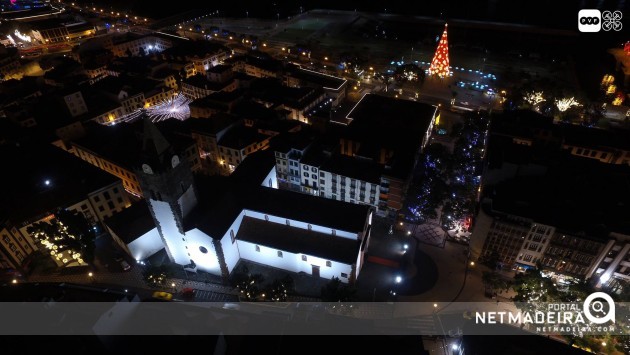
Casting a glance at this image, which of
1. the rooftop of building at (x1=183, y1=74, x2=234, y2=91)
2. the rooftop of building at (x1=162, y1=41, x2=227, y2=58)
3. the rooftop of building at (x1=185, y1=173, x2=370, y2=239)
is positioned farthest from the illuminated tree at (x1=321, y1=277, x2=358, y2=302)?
the rooftop of building at (x1=162, y1=41, x2=227, y2=58)

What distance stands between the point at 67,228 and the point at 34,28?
517 feet

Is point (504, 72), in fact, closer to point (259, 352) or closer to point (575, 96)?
point (575, 96)

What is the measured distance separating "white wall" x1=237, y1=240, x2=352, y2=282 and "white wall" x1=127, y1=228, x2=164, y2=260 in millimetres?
16453

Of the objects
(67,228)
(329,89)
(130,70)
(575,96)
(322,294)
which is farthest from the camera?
(130,70)

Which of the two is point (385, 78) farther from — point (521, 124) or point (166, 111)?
point (166, 111)

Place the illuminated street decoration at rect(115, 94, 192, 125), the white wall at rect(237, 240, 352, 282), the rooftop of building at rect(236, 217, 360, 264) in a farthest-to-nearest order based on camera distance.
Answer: the illuminated street decoration at rect(115, 94, 192, 125), the white wall at rect(237, 240, 352, 282), the rooftop of building at rect(236, 217, 360, 264)

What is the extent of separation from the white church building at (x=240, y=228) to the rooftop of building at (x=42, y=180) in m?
10.8

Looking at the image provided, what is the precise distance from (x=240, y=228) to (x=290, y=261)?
11.1 m

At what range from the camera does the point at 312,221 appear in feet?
207

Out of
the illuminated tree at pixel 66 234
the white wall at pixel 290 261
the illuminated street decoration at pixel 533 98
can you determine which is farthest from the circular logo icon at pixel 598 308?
the illuminated tree at pixel 66 234

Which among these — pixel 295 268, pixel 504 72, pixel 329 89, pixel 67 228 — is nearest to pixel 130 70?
pixel 329 89

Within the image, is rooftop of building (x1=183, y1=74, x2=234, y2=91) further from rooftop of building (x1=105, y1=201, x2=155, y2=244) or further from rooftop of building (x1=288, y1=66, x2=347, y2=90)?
rooftop of building (x1=105, y1=201, x2=155, y2=244)

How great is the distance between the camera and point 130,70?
130 m

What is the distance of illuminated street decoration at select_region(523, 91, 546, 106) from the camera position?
372ft
